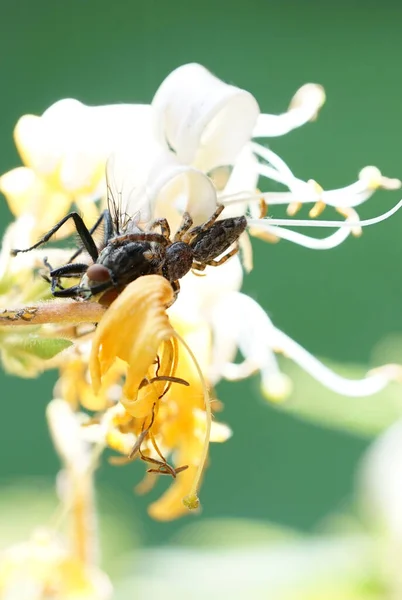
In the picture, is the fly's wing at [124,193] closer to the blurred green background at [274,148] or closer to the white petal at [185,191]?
the white petal at [185,191]

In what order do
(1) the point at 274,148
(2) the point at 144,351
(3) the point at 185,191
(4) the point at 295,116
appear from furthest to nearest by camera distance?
(1) the point at 274,148, (4) the point at 295,116, (3) the point at 185,191, (2) the point at 144,351

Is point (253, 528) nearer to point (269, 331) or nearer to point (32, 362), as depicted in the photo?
point (269, 331)

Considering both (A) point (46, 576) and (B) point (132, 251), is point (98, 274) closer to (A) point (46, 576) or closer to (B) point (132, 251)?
(B) point (132, 251)

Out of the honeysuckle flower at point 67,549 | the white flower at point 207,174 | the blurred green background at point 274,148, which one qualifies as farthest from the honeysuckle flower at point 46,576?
the blurred green background at point 274,148

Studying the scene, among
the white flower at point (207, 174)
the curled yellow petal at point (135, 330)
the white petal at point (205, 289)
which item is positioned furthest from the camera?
the white petal at point (205, 289)

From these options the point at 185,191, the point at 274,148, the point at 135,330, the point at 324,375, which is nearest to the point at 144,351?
the point at 135,330

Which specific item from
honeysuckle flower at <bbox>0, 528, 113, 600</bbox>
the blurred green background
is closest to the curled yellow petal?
honeysuckle flower at <bbox>0, 528, 113, 600</bbox>

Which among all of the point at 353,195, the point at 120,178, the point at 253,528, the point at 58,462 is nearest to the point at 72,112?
the point at 120,178
